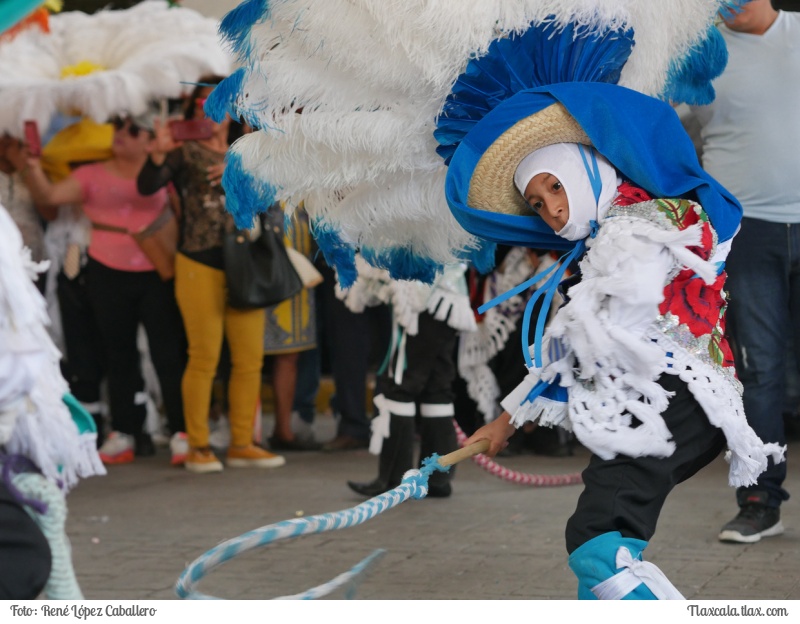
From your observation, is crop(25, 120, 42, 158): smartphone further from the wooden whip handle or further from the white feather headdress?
the wooden whip handle

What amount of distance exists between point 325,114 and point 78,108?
155 inches

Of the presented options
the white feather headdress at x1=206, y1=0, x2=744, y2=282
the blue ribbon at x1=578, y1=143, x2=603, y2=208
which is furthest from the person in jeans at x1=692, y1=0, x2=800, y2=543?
the blue ribbon at x1=578, y1=143, x2=603, y2=208

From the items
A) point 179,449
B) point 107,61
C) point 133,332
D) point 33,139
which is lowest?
point 179,449

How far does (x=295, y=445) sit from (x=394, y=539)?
8.82 feet

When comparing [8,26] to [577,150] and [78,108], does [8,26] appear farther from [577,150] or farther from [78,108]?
[78,108]

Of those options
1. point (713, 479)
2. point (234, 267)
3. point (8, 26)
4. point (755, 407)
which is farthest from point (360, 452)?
point (8, 26)

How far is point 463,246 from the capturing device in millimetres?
3721

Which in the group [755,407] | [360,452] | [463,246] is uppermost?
[463,246]

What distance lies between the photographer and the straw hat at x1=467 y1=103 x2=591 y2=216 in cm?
307

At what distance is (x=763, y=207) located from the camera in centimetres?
478

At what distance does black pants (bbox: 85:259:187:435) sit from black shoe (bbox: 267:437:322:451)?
A: 2.19 feet

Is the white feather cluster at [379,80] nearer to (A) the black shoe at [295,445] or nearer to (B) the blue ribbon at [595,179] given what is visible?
(B) the blue ribbon at [595,179]

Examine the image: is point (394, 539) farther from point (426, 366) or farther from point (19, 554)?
point (19, 554)

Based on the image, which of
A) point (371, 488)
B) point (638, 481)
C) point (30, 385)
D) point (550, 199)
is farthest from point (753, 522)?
point (30, 385)
